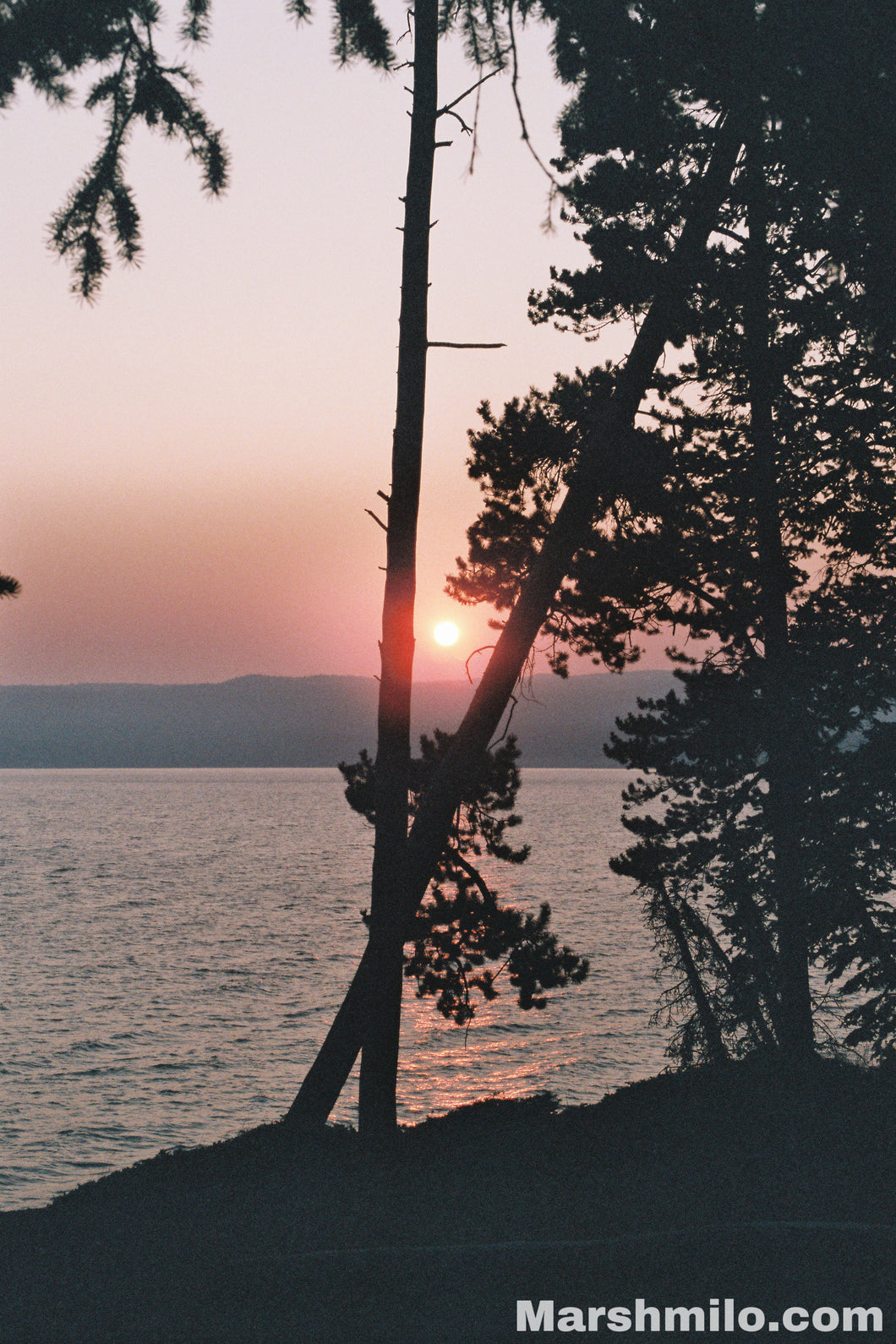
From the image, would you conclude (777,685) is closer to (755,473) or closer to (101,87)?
(755,473)

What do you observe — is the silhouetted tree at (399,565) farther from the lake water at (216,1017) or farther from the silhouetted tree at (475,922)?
the lake water at (216,1017)

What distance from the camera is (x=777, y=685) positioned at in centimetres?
1580

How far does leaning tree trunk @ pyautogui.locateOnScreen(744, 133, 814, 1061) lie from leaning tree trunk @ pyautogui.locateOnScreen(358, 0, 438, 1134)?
515cm

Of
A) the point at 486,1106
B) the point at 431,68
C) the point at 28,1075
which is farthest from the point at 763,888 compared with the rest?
the point at 28,1075

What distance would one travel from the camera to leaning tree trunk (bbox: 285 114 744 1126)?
12289mm

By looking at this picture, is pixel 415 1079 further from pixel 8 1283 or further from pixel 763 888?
pixel 8 1283

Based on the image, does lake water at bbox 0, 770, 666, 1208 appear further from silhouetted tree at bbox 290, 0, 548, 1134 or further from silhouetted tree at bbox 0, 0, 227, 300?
silhouetted tree at bbox 0, 0, 227, 300

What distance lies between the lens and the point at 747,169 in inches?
527

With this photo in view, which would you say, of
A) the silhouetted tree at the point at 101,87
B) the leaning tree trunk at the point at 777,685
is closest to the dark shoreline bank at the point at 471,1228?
the leaning tree trunk at the point at 777,685

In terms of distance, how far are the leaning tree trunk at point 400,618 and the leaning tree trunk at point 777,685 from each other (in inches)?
203

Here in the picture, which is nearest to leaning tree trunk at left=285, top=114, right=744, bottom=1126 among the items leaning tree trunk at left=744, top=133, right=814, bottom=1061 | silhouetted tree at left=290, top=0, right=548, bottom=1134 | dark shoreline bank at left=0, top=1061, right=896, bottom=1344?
silhouetted tree at left=290, top=0, right=548, bottom=1134

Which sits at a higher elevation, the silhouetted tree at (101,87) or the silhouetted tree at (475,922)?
the silhouetted tree at (101,87)

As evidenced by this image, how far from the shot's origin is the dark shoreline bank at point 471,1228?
661 cm

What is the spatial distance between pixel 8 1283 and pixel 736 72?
14111 millimetres
